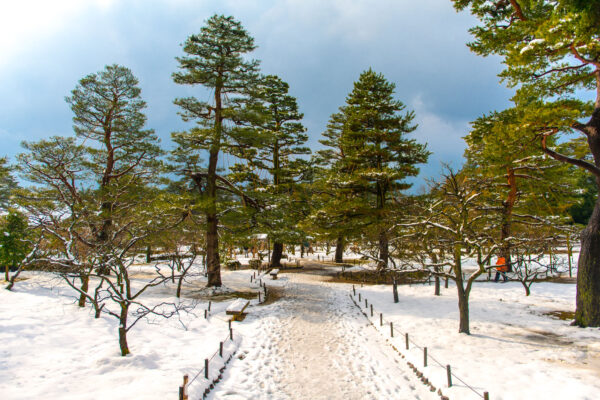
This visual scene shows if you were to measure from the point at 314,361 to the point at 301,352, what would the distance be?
31.5 inches

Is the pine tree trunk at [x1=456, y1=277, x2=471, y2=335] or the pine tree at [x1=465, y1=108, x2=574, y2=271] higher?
the pine tree at [x1=465, y1=108, x2=574, y2=271]

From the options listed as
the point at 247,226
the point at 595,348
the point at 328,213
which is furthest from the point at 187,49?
the point at 595,348

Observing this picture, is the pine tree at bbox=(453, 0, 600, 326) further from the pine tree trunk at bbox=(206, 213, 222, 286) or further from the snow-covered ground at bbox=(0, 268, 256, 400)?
the pine tree trunk at bbox=(206, 213, 222, 286)

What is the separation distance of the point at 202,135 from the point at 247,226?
22.1 ft

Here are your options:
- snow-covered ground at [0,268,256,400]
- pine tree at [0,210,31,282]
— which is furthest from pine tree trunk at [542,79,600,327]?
pine tree at [0,210,31,282]

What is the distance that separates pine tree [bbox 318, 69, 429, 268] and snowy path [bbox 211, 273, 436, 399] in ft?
32.3

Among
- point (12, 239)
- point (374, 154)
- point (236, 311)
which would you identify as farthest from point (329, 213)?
point (12, 239)

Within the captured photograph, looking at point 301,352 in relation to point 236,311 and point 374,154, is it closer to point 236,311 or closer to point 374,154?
point 236,311

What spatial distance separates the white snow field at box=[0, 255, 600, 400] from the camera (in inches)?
261

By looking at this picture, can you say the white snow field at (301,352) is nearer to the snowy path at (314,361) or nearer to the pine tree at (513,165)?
the snowy path at (314,361)

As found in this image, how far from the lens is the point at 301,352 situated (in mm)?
9414

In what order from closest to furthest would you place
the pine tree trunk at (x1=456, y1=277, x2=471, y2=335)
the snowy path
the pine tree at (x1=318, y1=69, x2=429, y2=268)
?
the snowy path
the pine tree trunk at (x1=456, y1=277, x2=471, y2=335)
the pine tree at (x1=318, y1=69, x2=429, y2=268)

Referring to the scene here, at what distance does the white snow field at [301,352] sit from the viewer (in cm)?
662

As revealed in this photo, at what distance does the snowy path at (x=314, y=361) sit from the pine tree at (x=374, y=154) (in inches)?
388
